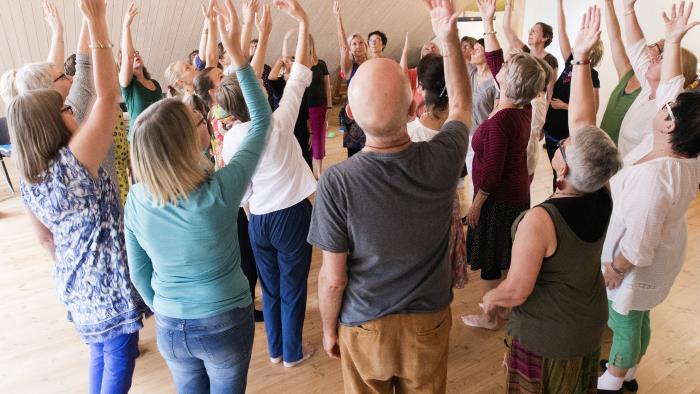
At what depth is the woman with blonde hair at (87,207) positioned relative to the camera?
1.53 meters

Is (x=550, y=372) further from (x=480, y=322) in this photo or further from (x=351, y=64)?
(x=351, y=64)

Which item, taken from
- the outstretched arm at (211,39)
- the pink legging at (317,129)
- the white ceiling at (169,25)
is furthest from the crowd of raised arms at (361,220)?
the white ceiling at (169,25)

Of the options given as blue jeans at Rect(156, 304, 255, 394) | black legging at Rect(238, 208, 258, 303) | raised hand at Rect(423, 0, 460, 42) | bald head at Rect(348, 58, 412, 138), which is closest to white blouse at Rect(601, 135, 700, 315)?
raised hand at Rect(423, 0, 460, 42)

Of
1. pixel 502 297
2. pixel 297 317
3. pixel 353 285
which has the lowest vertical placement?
pixel 297 317

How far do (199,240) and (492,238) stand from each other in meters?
1.64

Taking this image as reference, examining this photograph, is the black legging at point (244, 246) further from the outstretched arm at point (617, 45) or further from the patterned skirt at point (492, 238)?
the outstretched arm at point (617, 45)

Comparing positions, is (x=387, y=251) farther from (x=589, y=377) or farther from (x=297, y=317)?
(x=297, y=317)

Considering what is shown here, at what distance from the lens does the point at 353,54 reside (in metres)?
4.53

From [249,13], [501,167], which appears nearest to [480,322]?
[501,167]

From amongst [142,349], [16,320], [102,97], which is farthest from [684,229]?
[16,320]

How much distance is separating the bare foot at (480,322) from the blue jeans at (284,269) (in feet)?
3.31

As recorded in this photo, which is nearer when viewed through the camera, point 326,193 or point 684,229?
point 326,193

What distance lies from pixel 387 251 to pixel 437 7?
0.81m

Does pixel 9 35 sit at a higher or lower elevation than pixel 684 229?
higher
